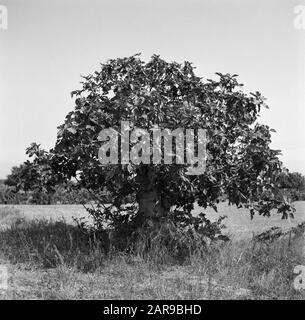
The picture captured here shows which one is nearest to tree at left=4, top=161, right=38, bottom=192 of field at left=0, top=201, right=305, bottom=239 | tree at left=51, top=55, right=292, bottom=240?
tree at left=51, top=55, right=292, bottom=240

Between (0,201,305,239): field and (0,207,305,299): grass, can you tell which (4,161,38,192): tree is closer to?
(0,207,305,299): grass

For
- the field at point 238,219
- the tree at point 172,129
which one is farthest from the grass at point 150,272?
the field at point 238,219

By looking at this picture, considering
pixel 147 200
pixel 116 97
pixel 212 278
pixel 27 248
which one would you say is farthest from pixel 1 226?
pixel 212 278

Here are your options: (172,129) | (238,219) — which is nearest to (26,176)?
(172,129)

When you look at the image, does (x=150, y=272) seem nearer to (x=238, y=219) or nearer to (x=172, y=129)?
(x=172, y=129)

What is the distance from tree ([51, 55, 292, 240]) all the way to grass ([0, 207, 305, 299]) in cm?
50

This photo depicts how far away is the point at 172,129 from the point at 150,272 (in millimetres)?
1555

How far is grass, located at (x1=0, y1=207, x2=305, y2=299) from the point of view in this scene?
15.4 feet

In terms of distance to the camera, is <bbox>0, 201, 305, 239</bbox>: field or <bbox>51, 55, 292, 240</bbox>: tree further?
<bbox>0, 201, 305, 239</bbox>: field

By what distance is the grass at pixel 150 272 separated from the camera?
4.70m

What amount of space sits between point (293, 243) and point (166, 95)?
2455 mm

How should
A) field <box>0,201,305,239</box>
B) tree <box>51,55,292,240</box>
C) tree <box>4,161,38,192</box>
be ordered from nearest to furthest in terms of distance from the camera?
1. tree <box>51,55,292,240</box>
2. tree <box>4,161,38,192</box>
3. field <box>0,201,305,239</box>

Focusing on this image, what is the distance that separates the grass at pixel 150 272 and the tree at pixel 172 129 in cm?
50

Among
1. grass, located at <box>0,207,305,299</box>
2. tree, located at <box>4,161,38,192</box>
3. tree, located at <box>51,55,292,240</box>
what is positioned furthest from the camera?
tree, located at <box>4,161,38,192</box>
